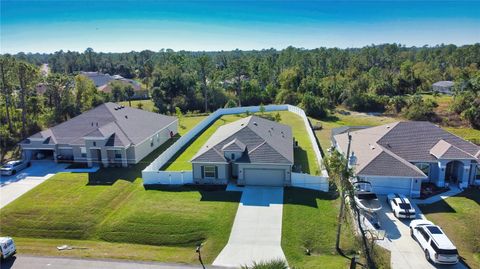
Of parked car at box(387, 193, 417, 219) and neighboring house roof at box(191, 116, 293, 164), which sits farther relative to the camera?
neighboring house roof at box(191, 116, 293, 164)

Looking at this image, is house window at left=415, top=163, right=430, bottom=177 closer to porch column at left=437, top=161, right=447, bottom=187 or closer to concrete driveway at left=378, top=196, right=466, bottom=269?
porch column at left=437, top=161, right=447, bottom=187

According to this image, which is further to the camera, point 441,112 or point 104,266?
point 441,112

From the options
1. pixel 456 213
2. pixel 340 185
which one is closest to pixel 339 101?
pixel 456 213

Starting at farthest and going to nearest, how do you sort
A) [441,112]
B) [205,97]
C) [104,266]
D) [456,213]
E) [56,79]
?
[205,97] → [441,112] → [56,79] → [456,213] → [104,266]

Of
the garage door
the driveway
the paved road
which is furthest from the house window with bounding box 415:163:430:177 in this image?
the paved road

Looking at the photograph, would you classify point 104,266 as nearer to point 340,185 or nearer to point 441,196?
point 340,185

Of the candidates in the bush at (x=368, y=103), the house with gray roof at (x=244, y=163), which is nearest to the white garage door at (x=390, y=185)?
the house with gray roof at (x=244, y=163)
